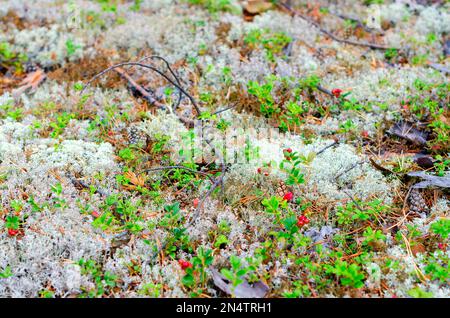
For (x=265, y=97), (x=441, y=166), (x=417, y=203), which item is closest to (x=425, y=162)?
(x=441, y=166)

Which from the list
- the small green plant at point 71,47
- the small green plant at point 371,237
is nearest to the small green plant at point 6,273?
the small green plant at point 371,237

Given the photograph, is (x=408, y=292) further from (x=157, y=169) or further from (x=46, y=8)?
(x=46, y=8)

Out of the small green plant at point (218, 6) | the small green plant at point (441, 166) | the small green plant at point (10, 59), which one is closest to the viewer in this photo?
the small green plant at point (441, 166)

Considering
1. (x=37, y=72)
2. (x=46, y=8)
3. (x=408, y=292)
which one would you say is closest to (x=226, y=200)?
(x=408, y=292)

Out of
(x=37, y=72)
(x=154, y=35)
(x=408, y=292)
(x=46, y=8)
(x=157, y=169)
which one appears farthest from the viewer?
(x=46, y=8)

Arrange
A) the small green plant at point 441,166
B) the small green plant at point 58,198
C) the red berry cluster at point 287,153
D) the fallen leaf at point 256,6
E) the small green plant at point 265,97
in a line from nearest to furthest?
the small green plant at point 58,198 < the red berry cluster at point 287,153 < the small green plant at point 441,166 < the small green plant at point 265,97 < the fallen leaf at point 256,6

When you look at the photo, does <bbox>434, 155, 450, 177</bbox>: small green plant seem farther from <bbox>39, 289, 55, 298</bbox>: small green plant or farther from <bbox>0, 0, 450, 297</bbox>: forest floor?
<bbox>39, 289, 55, 298</bbox>: small green plant

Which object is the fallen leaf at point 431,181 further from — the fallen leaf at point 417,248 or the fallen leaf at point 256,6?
the fallen leaf at point 256,6
